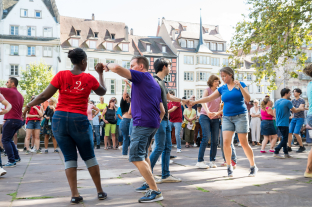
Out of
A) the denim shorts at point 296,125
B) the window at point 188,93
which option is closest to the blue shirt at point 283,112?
the denim shorts at point 296,125

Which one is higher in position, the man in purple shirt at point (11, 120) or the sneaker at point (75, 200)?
the man in purple shirt at point (11, 120)

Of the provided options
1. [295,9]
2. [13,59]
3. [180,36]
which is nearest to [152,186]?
[295,9]

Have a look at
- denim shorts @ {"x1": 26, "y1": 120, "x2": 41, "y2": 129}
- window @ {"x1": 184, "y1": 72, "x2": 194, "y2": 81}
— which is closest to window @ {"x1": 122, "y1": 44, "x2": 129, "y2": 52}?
window @ {"x1": 184, "y1": 72, "x2": 194, "y2": 81}

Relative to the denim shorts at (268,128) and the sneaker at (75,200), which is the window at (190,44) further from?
the sneaker at (75,200)

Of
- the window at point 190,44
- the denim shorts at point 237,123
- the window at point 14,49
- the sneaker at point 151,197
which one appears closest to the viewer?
the sneaker at point 151,197

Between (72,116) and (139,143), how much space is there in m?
0.87

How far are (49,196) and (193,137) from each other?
10.1 metres

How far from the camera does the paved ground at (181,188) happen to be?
3.97m

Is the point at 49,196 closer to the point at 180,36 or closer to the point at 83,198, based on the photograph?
the point at 83,198

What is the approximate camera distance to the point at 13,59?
44594 mm

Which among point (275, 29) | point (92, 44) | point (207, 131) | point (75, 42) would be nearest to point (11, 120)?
point (207, 131)

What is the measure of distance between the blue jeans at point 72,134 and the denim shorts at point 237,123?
2702 millimetres

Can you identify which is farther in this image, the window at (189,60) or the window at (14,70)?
the window at (189,60)

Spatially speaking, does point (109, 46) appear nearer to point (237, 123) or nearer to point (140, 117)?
point (237, 123)
